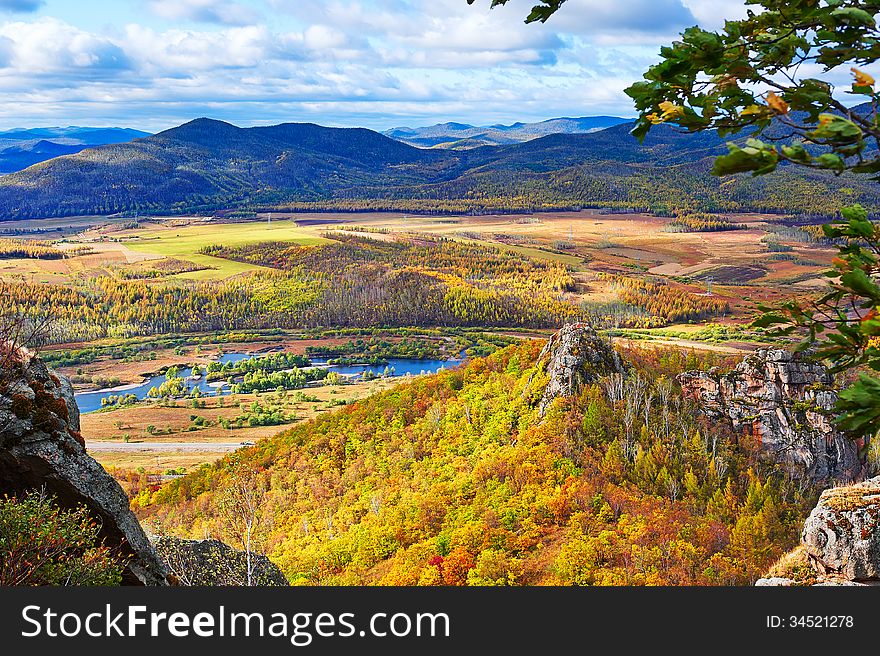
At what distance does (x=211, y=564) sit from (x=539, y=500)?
17.2 metres

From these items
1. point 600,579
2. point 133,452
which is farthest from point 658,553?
point 133,452

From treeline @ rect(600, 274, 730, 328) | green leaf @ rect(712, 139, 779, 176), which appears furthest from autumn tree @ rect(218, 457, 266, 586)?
treeline @ rect(600, 274, 730, 328)

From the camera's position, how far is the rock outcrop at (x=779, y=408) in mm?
39125

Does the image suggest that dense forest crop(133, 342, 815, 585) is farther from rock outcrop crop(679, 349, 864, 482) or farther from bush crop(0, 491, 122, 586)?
bush crop(0, 491, 122, 586)

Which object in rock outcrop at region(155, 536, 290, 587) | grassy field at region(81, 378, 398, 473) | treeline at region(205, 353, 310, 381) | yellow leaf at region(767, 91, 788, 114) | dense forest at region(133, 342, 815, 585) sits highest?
yellow leaf at region(767, 91, 788, 114)

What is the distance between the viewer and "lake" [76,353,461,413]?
119000 millimetres

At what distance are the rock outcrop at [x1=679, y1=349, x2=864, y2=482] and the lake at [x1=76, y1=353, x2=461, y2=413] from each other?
275 ft

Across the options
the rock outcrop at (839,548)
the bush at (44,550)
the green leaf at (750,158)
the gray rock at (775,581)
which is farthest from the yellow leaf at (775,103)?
the gray rock at (775,581)

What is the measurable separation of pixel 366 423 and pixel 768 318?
55.2 m

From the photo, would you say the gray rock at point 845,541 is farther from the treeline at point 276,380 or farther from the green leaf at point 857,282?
the treeline at point 276,380

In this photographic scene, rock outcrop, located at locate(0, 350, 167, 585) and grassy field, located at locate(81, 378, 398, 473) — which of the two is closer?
rock outcrop, located at locate(0, 350, 167, 585)

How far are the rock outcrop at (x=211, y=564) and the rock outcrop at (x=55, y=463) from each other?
128 inches

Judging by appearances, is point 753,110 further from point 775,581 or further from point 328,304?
point 328,304

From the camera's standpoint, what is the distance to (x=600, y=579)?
26.8 meters
